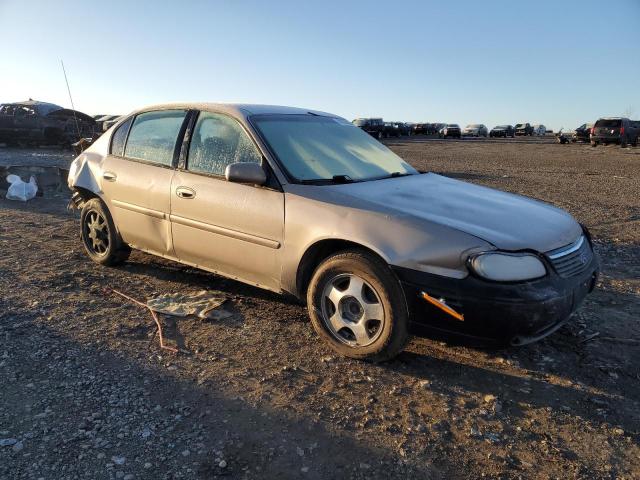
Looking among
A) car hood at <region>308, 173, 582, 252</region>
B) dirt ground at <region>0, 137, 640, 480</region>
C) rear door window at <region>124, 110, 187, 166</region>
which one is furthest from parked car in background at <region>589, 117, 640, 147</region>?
rear door window at <region>124, 110, 187, 166</region>

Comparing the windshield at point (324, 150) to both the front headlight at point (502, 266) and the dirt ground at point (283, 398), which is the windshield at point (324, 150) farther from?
the front headlight at point (502, 266)

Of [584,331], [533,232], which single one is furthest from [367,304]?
[584,331]

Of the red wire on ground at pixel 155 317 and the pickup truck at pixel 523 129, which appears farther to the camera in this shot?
the pickup truck at pixel 523 129

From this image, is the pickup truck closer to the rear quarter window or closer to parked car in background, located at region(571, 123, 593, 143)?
parked car in background, located at region(571, 123, 593, 143)

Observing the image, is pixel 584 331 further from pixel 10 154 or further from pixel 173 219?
pixel 10 154

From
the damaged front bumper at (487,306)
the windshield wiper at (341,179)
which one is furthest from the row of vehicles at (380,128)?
the damaged front bumper at (487,306)

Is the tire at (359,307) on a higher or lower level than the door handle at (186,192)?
lower

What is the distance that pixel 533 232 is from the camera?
306cm

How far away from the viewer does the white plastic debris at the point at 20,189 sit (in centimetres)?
865

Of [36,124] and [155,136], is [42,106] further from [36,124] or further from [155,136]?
[155,136]

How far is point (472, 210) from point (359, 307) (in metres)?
0.96

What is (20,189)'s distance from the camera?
8.70m

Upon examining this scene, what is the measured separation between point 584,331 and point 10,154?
60.8 ft

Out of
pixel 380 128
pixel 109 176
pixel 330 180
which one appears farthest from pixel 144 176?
pixel 380 128
